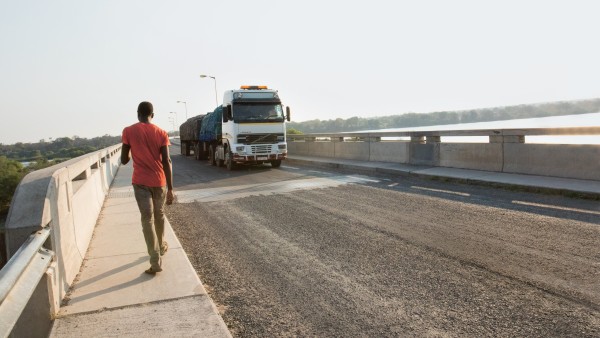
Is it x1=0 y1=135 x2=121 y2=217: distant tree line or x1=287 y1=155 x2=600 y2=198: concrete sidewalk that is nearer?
x1=287 y1=155 x2=600 y2=198: concrete sidewalk

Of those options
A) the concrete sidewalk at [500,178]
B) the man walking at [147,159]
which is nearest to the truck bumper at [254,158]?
the concrete sidewalk at [500,178]

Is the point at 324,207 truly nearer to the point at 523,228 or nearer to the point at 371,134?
the point at 523,228

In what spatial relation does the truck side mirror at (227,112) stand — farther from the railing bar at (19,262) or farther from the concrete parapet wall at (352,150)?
the railing bar at (19,262)

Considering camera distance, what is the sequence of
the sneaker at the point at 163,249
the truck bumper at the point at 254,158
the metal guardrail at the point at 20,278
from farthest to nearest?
the truck bumper at the point at 254,158, the sneaker at the point at 163,249, the metal guardrail at the point at 20,278

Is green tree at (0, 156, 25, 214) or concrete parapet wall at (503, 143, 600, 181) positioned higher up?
concrete parapet wall at (503, 143, 600, 181)

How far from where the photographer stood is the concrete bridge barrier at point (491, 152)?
34.7ft

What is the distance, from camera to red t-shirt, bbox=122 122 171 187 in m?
5.23

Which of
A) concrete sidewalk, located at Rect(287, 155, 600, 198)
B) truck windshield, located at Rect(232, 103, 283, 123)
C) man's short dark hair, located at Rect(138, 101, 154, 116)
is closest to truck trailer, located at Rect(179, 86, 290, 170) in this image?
truck windshield, located at Rect(232, 103, 283, 123)

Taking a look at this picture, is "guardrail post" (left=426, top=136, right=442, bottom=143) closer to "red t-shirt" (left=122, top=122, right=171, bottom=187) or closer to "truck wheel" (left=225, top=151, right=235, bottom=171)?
"truck wheel" (left=225, top=151, right=235, bottom=171)

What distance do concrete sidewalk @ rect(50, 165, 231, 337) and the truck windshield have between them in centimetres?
1311

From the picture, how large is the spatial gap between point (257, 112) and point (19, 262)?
16.9 meters

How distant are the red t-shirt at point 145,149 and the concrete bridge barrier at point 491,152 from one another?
372 inches

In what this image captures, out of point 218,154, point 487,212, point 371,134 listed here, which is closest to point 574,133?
Answer: point 487,212

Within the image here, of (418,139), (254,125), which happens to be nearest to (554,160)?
(418,139)
